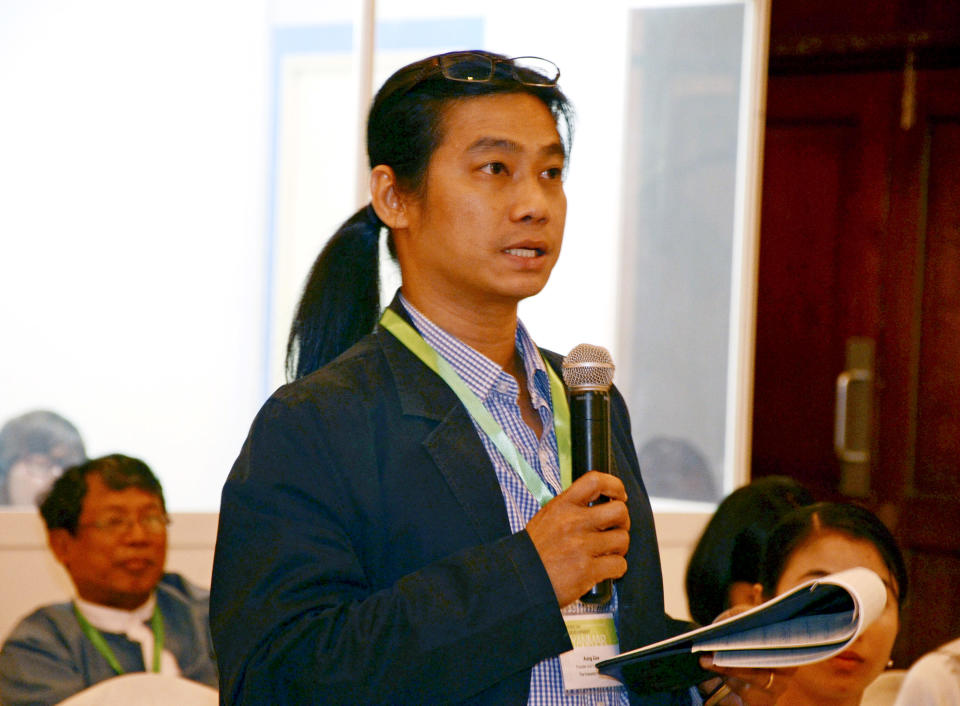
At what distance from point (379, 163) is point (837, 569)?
118 centimetres

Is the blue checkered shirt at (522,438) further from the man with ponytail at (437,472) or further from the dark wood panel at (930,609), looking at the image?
the dark wood panel at (930,609)

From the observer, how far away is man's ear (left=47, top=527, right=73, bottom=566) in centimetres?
278

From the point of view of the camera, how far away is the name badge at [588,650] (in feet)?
4.05

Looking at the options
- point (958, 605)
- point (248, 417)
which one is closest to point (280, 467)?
point (248, 417)

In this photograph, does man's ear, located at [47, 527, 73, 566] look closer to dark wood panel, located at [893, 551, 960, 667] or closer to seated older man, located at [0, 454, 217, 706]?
seated older man, located at [0, 454, 217, 706]

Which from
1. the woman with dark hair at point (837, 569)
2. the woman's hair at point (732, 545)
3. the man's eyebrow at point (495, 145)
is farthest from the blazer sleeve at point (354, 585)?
the woman's hair at point (732, 545)

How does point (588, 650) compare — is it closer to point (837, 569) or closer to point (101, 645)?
point (837, 569)

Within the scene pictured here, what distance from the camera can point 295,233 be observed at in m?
3.37

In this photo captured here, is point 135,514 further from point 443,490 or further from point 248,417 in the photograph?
point 443,490

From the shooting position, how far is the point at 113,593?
2775mm

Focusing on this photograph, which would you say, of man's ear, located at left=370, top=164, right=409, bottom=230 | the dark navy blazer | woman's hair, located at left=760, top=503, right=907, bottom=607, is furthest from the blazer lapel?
woman's hair, located at left=760, top=503, right=907, bottom=607

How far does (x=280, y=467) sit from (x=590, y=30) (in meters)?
2.88

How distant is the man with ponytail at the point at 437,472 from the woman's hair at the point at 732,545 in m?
0.88

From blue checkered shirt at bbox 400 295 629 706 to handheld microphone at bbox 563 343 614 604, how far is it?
97 mm
